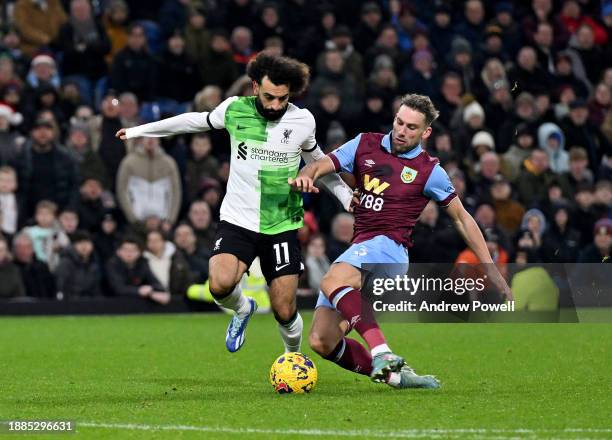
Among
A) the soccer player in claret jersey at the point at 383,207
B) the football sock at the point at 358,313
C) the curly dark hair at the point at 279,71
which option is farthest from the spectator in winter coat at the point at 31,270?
the football sock at the point at 358,313

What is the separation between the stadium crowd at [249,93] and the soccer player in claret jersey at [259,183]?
7.56 meters

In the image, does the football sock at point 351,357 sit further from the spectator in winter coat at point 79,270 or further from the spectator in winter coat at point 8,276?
the spectator in winter coat at point 8,276

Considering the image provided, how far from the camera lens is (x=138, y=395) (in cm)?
1040

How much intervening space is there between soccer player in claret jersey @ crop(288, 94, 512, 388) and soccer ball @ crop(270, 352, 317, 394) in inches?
9.1

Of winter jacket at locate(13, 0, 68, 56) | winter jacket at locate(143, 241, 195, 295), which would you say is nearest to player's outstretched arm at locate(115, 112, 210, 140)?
winter jacket at locate(143, 241, 195, 295)

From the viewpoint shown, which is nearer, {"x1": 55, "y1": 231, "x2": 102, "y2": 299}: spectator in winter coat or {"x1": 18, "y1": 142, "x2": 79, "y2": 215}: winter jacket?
{"x1": 55, "y1": 231, "x2": 102, "y2": 299}: spectator in winter coat

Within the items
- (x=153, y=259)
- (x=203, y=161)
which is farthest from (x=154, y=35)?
(x=153, y=259)

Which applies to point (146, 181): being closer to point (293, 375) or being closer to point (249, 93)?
point (249, 93)

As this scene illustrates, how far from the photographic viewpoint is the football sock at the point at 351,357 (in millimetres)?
10891

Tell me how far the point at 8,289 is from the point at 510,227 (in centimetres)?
729

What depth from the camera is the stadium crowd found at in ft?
63.4

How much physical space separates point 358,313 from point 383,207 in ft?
3.20

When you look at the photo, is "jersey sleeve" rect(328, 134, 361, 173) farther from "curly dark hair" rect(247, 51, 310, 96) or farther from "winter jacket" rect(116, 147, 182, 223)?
"winter jacket" rect(116, 147, 182, 223)

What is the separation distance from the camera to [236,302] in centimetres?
1175
